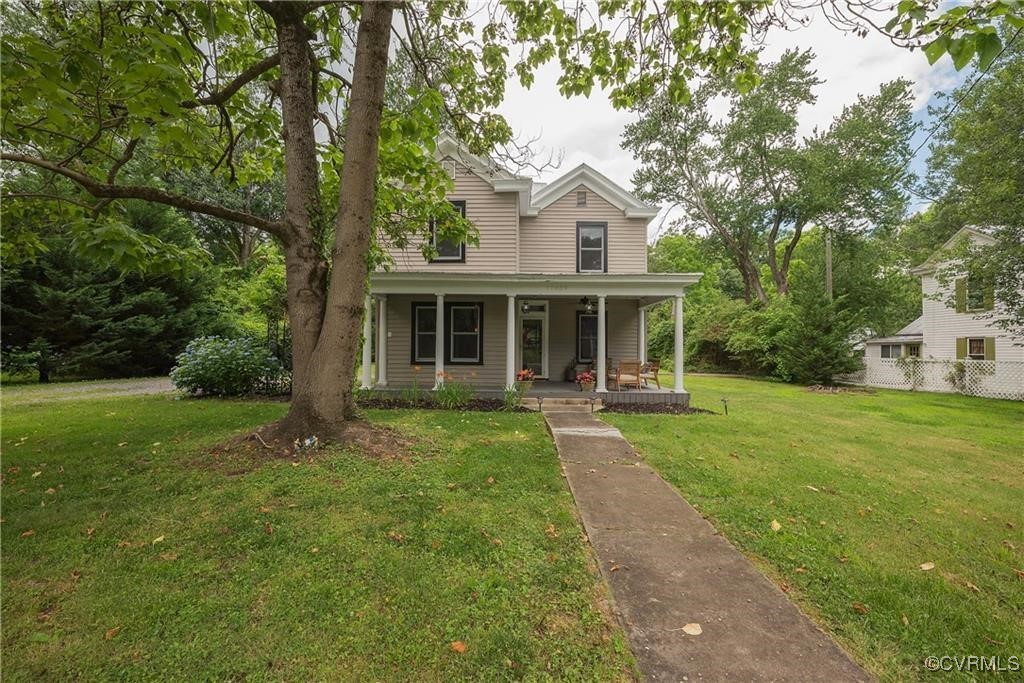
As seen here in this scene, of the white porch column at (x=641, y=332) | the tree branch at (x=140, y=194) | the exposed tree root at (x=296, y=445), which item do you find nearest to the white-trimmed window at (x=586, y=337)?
the white porch column at (x=641, y=332)

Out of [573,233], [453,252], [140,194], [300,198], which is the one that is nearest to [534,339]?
[573,233]

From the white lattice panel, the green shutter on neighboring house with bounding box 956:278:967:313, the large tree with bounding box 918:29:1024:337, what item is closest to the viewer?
the large tree with bounding box 918:29:1024:337

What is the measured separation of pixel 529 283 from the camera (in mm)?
10430

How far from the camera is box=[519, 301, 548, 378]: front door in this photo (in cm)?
1309

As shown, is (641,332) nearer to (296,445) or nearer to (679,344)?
(679,344)

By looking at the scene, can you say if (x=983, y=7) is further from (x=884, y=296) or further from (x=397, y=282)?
(x=884, y=296)

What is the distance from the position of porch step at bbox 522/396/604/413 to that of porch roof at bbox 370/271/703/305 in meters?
2.70

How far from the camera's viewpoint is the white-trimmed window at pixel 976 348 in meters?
16.9

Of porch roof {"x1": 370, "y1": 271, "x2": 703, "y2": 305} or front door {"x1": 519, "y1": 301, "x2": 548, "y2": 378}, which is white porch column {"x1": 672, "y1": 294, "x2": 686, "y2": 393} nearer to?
porch roof {"x1": 370, "y1": 271, "x2": 703, "y2": 305}

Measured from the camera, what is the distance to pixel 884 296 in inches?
936

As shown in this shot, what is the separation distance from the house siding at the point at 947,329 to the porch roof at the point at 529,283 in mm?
14164

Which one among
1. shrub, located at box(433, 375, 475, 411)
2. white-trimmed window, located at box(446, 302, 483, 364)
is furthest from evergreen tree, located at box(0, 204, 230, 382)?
shrub, located at box(433, 375, 475, 411)

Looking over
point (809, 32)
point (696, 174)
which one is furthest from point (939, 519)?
point (696, 174)

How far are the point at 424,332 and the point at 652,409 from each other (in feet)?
21.8
